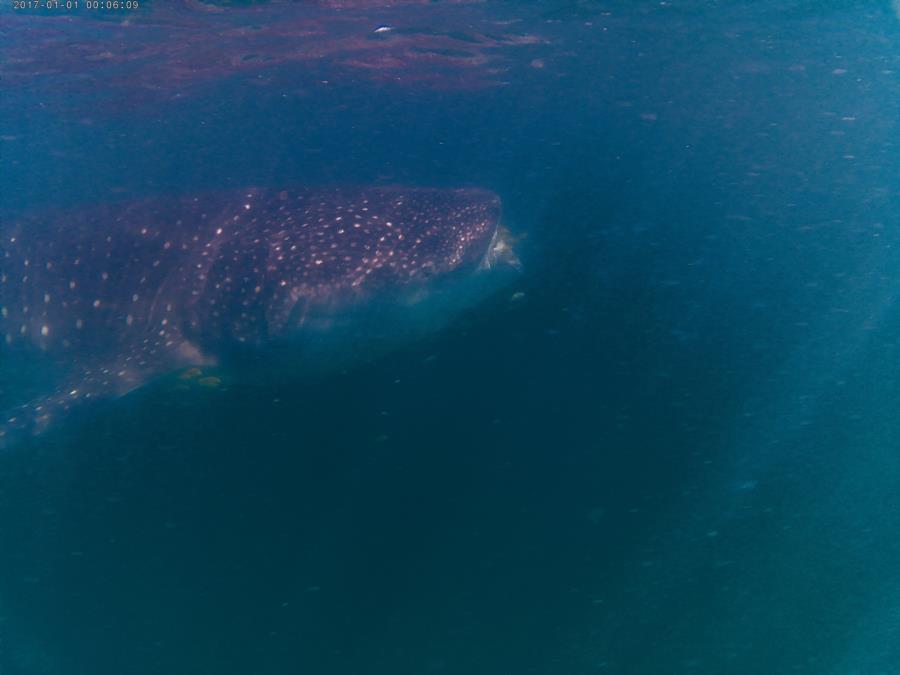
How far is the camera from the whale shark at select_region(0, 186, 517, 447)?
677cm

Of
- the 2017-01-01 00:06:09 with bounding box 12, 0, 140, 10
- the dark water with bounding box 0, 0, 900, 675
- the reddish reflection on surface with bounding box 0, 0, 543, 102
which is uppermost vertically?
the 2017-01-01 00:06:09 with bounding box 12, 0, 140, 10

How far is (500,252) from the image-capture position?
26.6 feet

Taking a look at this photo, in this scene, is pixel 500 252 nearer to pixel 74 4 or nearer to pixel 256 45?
pixel 256 45

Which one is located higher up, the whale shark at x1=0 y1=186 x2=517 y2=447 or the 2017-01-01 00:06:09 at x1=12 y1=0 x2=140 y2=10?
the 2017-01-01 00:06:09 at x1=12 y1=0 x2=140 y2=10

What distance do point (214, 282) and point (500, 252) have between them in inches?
154

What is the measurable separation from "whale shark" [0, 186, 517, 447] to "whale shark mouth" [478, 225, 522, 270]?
33 mm

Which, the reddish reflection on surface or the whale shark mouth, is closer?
the whale shark mouth

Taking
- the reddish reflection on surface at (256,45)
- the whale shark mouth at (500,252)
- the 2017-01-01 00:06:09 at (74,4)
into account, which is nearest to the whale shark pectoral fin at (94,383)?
the whale shark mouth at (500,252)

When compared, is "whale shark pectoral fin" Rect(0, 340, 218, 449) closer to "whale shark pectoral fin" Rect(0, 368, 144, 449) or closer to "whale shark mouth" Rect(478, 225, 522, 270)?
"whale shark pectoral fin" Rect(0, 368, 144, 449)

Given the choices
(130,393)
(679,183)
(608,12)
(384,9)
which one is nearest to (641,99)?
(679,183)

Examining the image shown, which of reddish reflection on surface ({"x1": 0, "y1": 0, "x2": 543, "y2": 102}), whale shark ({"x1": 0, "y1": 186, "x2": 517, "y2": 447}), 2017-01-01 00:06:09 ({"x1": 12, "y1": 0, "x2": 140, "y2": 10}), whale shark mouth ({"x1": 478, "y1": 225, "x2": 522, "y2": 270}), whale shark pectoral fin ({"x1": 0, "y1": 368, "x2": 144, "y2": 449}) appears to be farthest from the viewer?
reddish reflection on surface ({"x1": 0, "y1": 0, "x2": 543, "y2": 102})

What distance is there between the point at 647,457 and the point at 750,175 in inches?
840

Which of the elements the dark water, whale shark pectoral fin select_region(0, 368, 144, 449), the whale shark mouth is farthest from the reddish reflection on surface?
whale shark pectoral fin select_region(0, 368, 144, 449)

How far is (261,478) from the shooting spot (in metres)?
9.66
